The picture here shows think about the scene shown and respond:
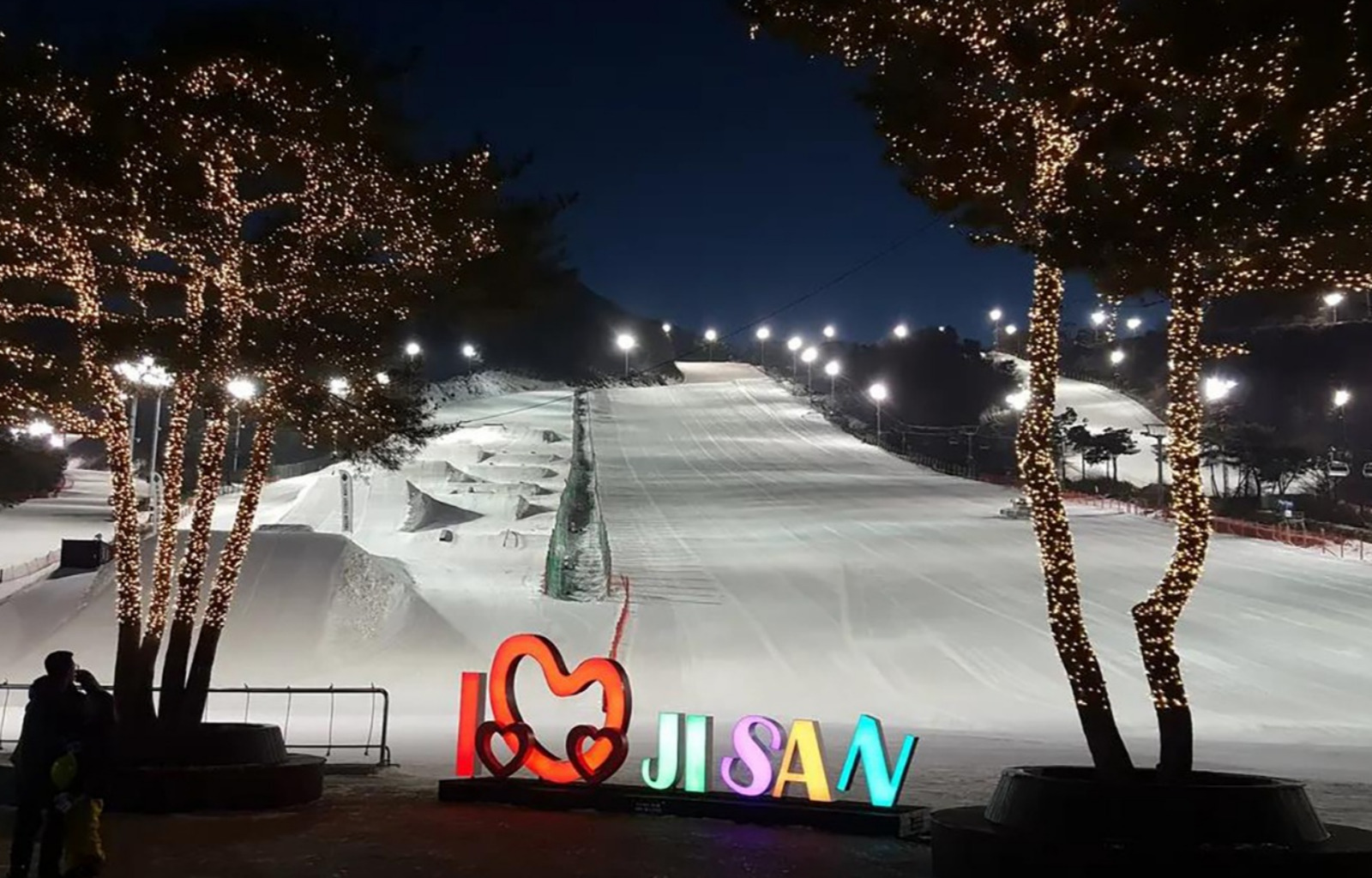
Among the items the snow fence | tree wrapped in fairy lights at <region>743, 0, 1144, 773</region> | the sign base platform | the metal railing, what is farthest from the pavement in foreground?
the snow fence

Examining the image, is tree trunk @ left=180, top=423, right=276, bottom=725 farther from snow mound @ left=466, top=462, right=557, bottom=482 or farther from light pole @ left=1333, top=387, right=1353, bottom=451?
light pole @ left=1333, top=387, right=1353, bottom=451

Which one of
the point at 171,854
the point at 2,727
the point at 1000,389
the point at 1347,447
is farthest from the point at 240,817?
the point at 1000,389

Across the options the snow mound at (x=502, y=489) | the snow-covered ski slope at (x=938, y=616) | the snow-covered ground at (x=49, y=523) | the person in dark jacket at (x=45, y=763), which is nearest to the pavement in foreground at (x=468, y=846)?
the person in dark jacket at (x=45, y=763)

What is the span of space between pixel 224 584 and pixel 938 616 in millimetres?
18943

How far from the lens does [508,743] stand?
12211 millimetres

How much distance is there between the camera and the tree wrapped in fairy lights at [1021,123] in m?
8.68

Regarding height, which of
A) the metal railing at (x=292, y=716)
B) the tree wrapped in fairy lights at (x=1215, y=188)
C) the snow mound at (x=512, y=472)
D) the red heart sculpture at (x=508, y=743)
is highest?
the snow mound at (x=512, y=472)

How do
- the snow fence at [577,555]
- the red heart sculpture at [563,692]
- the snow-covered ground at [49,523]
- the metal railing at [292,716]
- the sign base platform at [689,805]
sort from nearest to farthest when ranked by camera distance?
the sign base platform at [689,805]
the red heart sculpture at [563,692]
the metal railing at [292,716]
the snow fence at [577,555]
the snow-covered ground at [49,523]

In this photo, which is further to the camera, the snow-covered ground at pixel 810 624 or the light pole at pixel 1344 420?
the light pole at pixel 1344 420

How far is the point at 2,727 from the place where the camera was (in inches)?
735

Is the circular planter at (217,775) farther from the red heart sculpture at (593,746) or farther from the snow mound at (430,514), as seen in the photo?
the snow mound at (430,514)

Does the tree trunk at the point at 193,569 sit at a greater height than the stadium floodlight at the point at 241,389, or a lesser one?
lesser

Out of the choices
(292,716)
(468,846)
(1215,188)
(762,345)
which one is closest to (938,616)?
(292,716)

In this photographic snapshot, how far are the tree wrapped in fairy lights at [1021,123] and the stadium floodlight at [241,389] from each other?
677 cm
